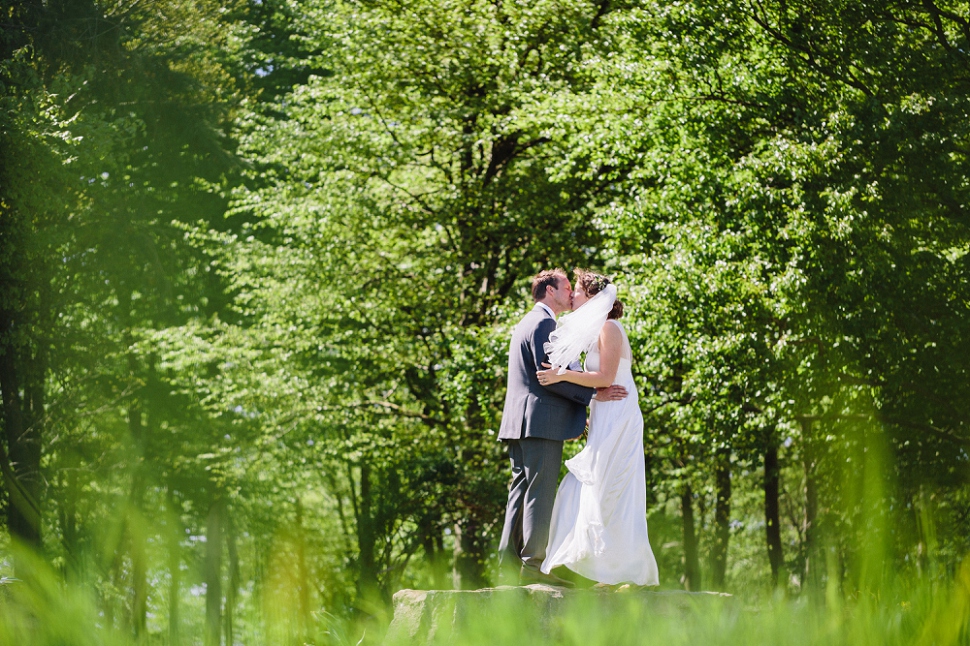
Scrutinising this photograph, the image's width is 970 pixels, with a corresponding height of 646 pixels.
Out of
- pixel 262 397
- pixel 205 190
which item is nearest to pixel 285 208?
pixel 262 397

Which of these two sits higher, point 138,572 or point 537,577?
point 138,572

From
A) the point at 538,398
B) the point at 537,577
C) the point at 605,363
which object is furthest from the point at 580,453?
the point at 537,577

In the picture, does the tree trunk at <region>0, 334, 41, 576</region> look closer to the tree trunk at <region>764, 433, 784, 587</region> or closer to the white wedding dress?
the tree trunk at <region>764, 433, 784, 587</region>

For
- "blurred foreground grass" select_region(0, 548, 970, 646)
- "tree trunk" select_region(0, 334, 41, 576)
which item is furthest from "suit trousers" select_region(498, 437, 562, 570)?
"tree trunk" select_region(0, 334, 41, 576)

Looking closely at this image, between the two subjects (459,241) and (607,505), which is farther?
(459,241)

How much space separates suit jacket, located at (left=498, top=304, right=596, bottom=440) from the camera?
628 centimetres

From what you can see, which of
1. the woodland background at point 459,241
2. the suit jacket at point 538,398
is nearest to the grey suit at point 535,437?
the suit jacket at point 538,398

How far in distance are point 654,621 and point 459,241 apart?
636 inches

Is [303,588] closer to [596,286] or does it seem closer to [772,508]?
[596,286]

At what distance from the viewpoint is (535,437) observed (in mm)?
6246

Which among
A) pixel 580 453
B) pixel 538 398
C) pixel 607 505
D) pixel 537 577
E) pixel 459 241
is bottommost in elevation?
pixel 537 577

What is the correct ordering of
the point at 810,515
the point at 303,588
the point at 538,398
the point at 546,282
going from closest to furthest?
the point at 303,588 < the point at 538,398 < the point at 546,282 < the point at 810,515

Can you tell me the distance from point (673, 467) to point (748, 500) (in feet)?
38.6

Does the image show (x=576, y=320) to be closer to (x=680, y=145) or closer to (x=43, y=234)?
(x=680, y=145)
